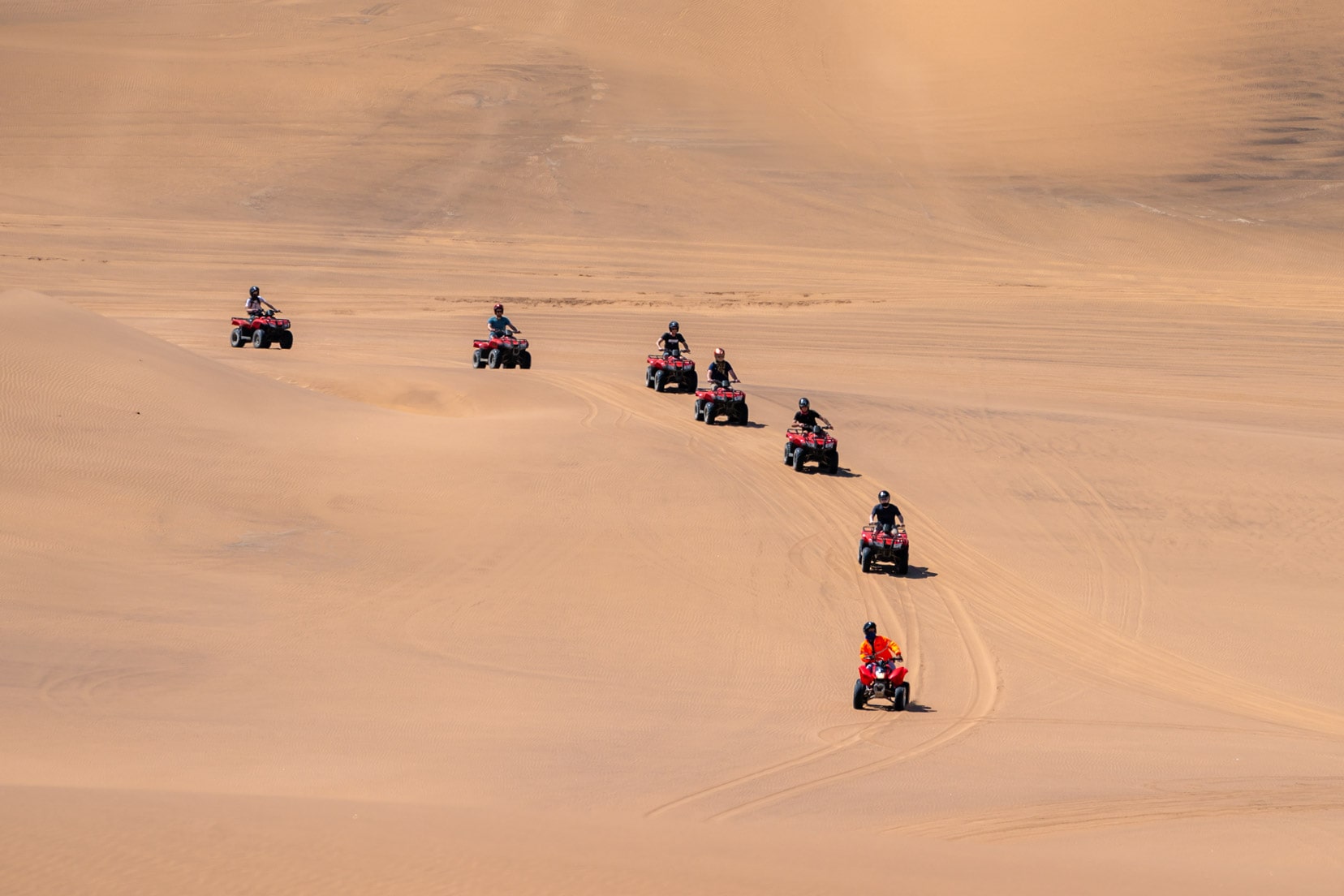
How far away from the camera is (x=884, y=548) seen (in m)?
18.4

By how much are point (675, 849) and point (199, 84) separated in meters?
48.4

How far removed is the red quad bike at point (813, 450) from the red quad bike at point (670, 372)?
5184 mm

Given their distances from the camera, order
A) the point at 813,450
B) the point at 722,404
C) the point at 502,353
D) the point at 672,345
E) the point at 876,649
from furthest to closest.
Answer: the point at 502,353 < the point at 672,345 < the point at 722,404 < the point at 813,450 < the point at 876,649

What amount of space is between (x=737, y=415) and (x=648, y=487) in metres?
4.69

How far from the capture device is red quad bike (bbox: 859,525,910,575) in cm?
1836

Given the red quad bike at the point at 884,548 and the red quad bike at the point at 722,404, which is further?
the red quad bike at the point at 722,404

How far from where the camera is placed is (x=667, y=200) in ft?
152

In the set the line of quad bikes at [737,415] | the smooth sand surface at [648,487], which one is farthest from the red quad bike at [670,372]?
the smooth sand surface at [648,487]

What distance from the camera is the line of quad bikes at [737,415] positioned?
1380 cm

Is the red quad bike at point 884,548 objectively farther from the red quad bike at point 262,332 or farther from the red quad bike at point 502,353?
the red quad bike at point 262,332

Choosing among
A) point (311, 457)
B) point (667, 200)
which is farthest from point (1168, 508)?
point (667, 200)

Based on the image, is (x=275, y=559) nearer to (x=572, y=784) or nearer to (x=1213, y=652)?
(x=572, y=784)

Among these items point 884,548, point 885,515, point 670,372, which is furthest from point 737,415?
point 884,548

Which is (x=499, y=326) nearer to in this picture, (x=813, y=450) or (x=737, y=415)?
(x=737, y=415)
